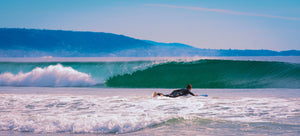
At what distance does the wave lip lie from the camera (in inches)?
773

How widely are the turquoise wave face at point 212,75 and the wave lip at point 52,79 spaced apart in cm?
173

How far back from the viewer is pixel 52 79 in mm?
→ 20156

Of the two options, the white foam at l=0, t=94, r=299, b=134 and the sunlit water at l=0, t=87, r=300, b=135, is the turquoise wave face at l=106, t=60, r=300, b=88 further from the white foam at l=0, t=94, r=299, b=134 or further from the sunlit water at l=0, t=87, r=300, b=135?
the sunlit water at l=0, t=87, r=300, b=135

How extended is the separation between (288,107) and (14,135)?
18.8 feet

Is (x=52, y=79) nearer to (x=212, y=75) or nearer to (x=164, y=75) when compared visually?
(x=164, y=75)

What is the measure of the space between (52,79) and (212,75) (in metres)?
10.0

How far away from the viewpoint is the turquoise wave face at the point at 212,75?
18.2 metres

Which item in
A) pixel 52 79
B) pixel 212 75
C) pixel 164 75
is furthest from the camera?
pixel 164 75

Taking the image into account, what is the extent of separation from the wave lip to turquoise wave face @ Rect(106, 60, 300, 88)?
1.73 meters

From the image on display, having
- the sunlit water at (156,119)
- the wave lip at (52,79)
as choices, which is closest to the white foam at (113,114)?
the sunlit water at (156,119)

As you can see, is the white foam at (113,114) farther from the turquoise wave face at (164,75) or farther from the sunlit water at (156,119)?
Result: the turquoise wave face at (164,75)

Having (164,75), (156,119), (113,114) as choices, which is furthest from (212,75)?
(156,119)

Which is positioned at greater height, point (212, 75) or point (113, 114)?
point (212, 75)

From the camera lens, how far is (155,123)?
19.4 ft
